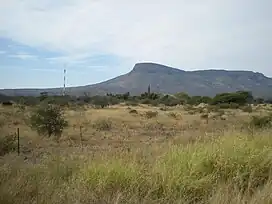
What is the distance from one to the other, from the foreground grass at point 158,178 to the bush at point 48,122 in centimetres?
1776

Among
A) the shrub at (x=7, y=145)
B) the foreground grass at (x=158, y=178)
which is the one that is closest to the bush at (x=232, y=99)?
the shrub at (x=7, y=145)

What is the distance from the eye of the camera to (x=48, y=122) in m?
27.1

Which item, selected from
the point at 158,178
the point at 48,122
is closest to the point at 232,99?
the point at 48,122

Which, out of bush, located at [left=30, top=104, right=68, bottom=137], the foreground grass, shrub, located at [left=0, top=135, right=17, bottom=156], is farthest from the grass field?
bush, located at [left=30, top=104, right=68, bottom=137]

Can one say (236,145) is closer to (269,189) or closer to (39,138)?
(269,189)

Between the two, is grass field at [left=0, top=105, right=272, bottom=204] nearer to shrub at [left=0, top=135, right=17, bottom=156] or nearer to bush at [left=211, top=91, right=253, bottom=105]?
shrub at [left=0, top=135, right=17, bottom=156]

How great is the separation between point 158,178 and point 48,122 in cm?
2063

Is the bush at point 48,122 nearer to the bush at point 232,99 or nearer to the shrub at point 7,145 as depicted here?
the shrub at point 7,145

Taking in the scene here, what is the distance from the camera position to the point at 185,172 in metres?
7.58

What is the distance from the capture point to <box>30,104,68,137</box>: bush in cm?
2667

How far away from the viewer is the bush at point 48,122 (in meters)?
26.7

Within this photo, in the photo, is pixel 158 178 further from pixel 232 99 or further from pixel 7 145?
pixel 232 99

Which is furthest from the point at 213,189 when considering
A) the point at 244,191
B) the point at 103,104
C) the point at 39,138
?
the point at 103,104

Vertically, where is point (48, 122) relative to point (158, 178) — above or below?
below
